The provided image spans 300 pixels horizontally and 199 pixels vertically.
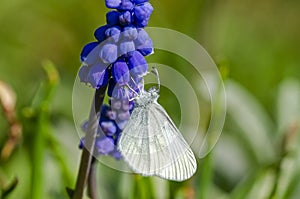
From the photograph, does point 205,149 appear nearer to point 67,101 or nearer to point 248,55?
point 67,101

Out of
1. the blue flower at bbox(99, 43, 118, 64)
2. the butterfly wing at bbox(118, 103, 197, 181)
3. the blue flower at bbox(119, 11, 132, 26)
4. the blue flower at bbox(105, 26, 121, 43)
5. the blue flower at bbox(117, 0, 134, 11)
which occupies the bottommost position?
the butterfly wing at bbox(118, 103, 197, 181)

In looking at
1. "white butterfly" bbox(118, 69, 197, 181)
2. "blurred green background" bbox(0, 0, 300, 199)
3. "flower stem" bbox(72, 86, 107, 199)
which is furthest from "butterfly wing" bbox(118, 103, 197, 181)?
"blurred green background" bbox(0, 0, 300, 199)

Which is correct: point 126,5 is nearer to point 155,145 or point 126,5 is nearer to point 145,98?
point 145,98

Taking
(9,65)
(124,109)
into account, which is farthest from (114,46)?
(9,65)

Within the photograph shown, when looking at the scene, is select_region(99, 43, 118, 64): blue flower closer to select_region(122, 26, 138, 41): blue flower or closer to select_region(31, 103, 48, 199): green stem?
select_region(122, 26, 138, 41): blue flower

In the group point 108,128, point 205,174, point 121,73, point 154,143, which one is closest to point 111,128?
point 108,128

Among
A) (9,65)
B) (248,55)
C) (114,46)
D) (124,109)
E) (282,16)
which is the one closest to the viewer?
(114,46)

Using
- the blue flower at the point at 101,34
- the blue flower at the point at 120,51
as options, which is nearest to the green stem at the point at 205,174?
the blue flower at the point at 120,51
